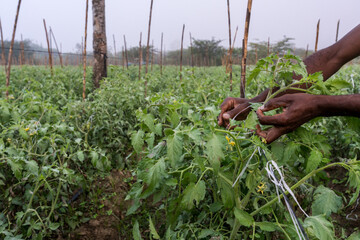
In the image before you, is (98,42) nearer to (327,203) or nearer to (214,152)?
(214,152)

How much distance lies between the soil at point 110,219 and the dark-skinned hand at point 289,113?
1409mm

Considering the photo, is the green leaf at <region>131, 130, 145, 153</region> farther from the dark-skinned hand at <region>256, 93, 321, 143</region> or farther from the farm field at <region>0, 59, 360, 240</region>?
the dark-skinned hand at <region>256, 93, 321, 143</region>

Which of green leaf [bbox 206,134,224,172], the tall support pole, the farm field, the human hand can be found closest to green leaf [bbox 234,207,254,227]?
the farm field

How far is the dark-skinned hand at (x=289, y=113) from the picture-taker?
0.98m

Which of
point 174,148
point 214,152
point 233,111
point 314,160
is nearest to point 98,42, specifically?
point 233,111

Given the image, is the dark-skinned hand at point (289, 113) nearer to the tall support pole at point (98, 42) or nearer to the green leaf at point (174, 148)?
the green leaf at point (174, 148)

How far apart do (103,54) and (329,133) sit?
4.17 metres

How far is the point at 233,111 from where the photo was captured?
4.08 feet

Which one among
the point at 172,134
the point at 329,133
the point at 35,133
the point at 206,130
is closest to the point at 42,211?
the point at 35,133

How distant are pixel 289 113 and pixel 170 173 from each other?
0.58 meters

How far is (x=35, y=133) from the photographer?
1856 mm

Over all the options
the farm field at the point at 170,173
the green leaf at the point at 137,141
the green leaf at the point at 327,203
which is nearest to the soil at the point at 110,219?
the farm field at the point at 170,173

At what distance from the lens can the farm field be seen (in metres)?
1.08

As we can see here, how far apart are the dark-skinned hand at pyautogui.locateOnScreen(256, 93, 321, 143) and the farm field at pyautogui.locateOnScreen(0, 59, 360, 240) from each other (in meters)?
0.06
